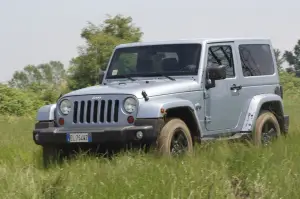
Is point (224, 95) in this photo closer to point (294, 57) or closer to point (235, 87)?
point (235, 87)

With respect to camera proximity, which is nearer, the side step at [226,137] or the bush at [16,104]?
the side step at [226,137]

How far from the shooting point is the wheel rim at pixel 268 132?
32.6 ft

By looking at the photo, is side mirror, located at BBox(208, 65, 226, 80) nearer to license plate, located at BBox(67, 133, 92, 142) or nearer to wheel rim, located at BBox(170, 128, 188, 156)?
wheel rim, located at BBox(170, 128, 188, 156)

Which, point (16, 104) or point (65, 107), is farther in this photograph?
point (16, 104)

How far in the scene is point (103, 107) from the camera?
8258 millimetres

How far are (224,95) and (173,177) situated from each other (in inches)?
139

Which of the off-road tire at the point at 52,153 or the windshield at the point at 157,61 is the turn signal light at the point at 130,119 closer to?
the off-road tire at the point at 52,153

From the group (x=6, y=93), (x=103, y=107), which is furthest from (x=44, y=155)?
(x=6, y=93)

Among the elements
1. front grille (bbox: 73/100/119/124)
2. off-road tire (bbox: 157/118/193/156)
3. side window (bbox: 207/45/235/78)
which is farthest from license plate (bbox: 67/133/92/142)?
side window (bbox: 207/45/235/78)

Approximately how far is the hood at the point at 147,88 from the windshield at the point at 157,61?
0.99ft

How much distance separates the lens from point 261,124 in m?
9.86

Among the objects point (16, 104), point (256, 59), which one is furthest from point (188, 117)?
point (16, 104)

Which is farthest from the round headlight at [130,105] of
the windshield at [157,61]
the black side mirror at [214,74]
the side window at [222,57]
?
the side window at [222,57]

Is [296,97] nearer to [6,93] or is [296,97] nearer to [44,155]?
[6,93]
